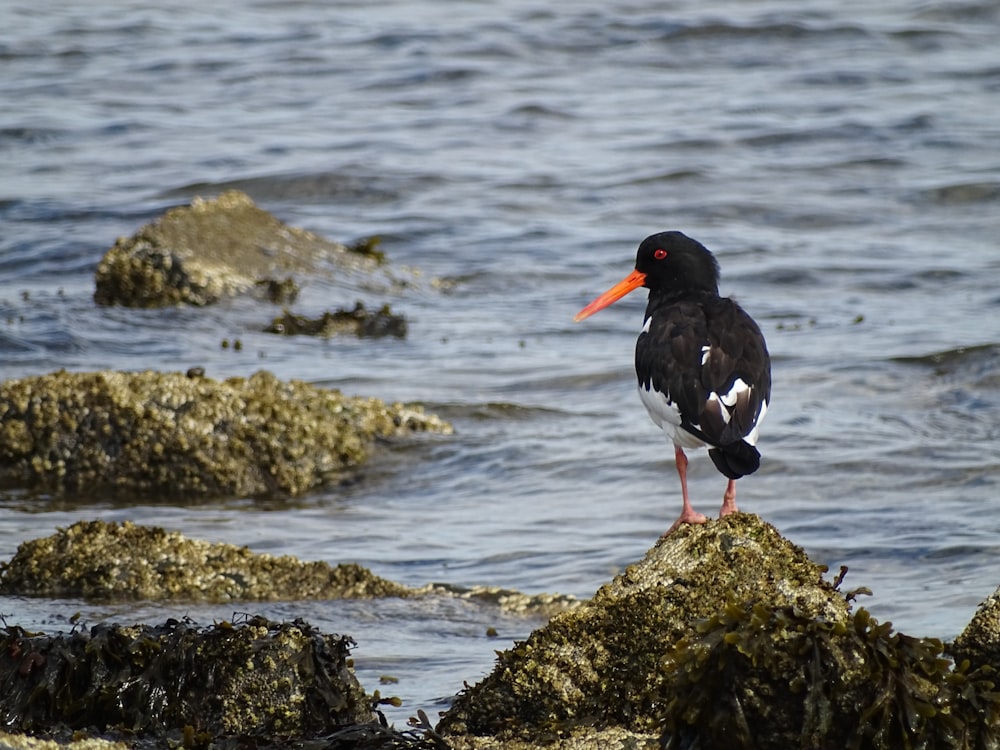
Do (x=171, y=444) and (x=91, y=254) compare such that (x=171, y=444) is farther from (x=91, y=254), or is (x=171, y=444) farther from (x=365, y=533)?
(x=91, y=254)

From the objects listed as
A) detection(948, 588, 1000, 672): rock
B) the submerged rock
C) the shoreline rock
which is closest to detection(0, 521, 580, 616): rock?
the shoreline rock

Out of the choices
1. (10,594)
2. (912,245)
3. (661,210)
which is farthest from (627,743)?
(661,210)

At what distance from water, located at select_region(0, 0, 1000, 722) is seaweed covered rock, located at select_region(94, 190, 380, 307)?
0.27 metres

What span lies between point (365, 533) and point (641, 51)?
1815cm

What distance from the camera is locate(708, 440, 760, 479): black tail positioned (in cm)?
532

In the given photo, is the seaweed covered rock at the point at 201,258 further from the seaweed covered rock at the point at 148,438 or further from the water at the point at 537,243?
the seaweed covered rock at the point at 148,438

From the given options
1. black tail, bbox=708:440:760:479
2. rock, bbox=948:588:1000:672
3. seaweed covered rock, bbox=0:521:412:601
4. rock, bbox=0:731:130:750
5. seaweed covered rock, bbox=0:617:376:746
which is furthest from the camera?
seaweed covered rock, bbox=0:521:412:601

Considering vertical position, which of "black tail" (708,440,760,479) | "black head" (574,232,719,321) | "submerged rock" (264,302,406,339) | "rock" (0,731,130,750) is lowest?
"submerged rock" (264,302,406,339)

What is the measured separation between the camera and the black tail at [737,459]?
532cm

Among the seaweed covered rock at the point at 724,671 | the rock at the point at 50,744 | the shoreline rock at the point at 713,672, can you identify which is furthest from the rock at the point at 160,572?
the rock at the point at 50,744

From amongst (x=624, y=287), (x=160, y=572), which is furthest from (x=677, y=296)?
(x=160, y=572)

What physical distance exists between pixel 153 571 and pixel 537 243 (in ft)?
33.9

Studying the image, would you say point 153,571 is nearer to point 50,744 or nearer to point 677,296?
point 677,296

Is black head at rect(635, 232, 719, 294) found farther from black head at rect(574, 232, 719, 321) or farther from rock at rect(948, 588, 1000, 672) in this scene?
rock at rect(948, 588, 1000, 672)
